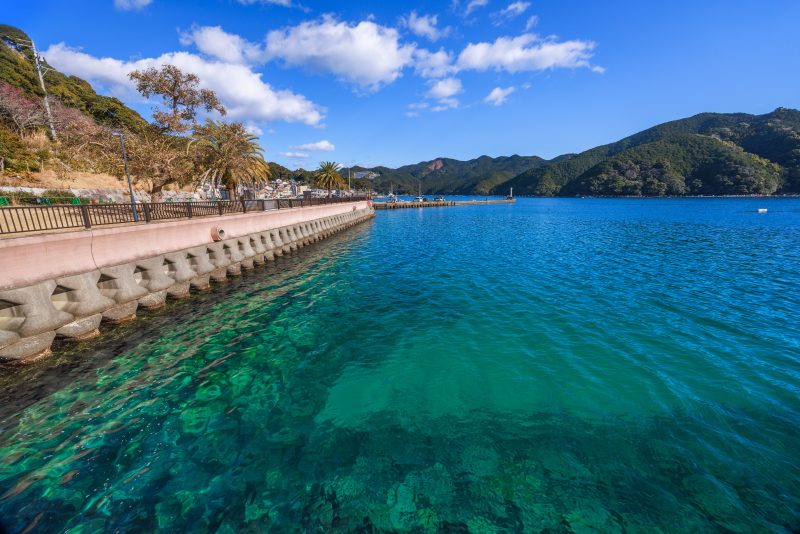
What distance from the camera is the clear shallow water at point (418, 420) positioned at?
485cm

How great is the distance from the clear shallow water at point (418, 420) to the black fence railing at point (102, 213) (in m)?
4.83

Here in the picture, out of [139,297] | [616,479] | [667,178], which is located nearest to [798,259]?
[616,479]

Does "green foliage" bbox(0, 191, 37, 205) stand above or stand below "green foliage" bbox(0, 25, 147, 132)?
below

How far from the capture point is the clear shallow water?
485cm

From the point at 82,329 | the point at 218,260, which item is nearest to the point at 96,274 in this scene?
the point at 82,329

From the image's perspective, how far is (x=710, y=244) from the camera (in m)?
31.1

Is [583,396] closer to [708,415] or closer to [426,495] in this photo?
[708,415]

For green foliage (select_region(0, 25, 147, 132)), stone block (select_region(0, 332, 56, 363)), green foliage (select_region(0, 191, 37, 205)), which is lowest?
stone block (select_region(0, 332, 56, 363))

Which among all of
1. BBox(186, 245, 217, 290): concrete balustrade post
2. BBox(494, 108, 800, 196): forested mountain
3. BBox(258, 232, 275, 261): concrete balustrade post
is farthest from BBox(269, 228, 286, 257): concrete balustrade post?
BBox(494, 108, 800, 196): forested mountain

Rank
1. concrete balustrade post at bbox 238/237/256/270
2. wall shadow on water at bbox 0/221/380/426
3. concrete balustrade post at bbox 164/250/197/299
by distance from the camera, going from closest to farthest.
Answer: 1. wall shadow on water at bbox 0/221/380/426
2. concrete balustrade post at bbox 164/250/197/299
3. concrete balustrade post at bbox 238/237/256/270

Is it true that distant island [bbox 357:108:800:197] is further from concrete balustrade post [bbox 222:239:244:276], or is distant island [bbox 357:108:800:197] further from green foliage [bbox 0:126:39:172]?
green foliage [bbox 0:126:39:172]

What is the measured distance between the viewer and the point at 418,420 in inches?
270

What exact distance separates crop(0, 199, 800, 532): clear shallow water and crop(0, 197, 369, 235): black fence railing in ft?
15.8

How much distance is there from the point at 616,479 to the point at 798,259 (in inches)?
1247
